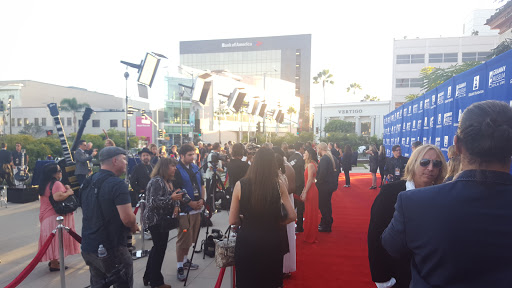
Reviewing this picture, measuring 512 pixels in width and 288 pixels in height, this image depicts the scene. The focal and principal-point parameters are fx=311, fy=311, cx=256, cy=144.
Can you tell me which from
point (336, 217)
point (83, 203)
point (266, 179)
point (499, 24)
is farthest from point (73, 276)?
point (499, 24)

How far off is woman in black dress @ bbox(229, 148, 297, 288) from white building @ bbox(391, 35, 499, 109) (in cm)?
5519

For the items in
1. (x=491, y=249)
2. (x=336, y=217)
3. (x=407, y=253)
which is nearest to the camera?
(x=491, y=249)

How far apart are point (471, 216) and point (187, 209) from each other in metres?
4.36

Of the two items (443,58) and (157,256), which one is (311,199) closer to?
(157,256)

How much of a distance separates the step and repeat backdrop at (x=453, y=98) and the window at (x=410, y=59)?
48.3 metres

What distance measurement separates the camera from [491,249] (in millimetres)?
1220

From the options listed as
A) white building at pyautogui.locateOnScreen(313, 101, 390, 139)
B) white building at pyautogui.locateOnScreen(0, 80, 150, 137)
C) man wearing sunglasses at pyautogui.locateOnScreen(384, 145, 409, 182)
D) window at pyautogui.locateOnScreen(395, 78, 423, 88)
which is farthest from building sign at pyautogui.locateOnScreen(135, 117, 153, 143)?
man wearing sunglasses at pyautogui.locateOnScreen(384, 145, 409, 182)

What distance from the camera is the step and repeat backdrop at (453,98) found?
4449 mm

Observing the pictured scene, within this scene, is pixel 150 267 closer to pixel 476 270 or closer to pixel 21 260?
pixel 21 260

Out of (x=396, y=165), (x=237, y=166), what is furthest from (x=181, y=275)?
(x=396, y=165)

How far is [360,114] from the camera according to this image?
6200cm

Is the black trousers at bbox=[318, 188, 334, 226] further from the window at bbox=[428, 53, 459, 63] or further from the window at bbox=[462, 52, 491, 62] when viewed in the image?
the window at bbox=[462, 52, 491, 62]

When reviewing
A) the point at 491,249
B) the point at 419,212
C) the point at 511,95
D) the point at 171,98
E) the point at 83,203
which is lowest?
the point at 83,203

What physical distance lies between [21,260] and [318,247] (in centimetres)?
568
